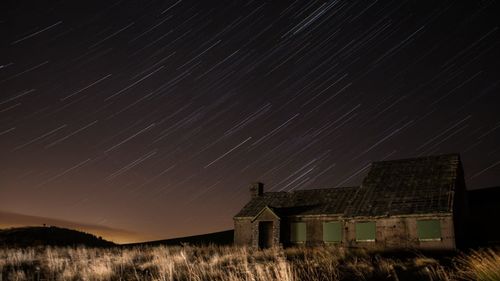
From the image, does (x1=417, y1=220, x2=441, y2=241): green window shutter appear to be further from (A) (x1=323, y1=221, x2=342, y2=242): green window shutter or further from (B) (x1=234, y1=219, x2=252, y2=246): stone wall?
(B) (x1=234, y1=219, x2=252, y2=246): stone wall

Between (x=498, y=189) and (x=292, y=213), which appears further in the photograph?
(x=498, y=189)

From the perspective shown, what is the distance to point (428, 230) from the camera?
24219 millimetres

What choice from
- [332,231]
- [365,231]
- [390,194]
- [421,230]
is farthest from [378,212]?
[332,231]

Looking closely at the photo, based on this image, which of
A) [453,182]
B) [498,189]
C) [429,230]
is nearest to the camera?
[429,230]

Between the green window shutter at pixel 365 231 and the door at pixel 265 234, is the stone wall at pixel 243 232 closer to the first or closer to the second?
the door at pixel 265 234

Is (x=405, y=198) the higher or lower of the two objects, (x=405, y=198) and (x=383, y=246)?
the higher

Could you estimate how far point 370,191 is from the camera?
95.6 ft

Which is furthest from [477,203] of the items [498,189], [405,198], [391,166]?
[405,198]

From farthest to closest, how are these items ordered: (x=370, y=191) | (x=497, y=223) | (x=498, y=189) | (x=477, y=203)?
(x=498, y=189), (x=477, y=203), (x=497, y=223), (x=370, y=191)

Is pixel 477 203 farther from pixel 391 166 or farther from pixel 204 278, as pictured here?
pixel 204 278

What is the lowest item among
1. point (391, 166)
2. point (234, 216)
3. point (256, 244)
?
point (256, 244)

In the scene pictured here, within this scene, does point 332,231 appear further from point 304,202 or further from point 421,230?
point 421,230

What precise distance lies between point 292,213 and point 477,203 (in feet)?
111

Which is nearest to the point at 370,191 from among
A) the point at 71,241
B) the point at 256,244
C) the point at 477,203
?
the point at 256,244
